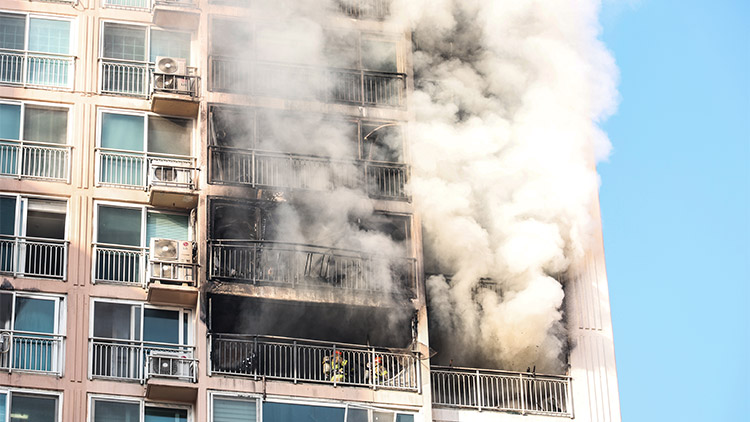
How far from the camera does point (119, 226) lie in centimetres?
4569

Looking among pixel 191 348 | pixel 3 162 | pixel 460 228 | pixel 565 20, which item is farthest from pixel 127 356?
pixel 565 20

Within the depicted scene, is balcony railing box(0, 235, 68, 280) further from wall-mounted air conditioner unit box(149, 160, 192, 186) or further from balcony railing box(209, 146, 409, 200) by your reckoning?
balcony railing box(209, 146, 409, 200)

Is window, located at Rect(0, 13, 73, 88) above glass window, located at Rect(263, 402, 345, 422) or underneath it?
above

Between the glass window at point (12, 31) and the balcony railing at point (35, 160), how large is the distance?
10.1ft

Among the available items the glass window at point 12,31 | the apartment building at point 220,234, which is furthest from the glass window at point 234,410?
the glass window at point 12,31

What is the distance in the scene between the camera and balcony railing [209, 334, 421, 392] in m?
44.5

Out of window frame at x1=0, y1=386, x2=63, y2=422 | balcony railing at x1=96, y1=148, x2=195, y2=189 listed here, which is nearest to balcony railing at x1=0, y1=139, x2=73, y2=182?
balcony railing at x1=96, y1=148, x2=195, y2=189

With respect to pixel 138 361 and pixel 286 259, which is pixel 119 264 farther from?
pixel 286 259

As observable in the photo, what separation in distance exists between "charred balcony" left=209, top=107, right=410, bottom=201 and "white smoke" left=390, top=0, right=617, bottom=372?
0.94m

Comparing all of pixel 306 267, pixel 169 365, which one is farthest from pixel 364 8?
pixel 169 365

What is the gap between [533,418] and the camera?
4616 cm

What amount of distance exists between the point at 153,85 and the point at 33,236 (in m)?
5.55

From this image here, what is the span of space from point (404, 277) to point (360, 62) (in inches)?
262

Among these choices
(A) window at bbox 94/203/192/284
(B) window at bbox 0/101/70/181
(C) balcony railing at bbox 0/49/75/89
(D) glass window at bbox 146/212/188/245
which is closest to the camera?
(A) window at bbox 94/203/192/284
